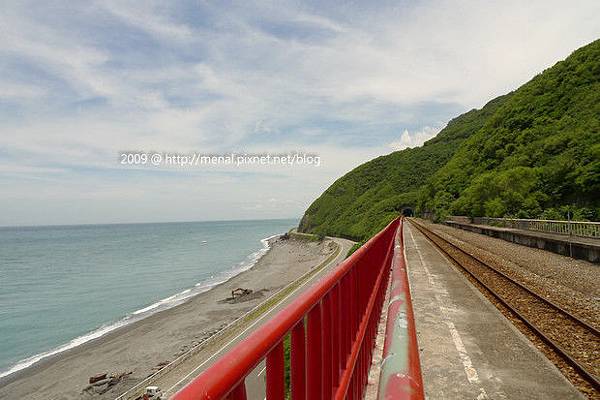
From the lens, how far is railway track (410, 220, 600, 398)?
6028 mm

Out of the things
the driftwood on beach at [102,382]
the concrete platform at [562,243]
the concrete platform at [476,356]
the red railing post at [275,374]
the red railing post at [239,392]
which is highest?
the red railing post at [239,392]

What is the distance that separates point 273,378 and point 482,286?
40.8 feet

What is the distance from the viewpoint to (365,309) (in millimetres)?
4930

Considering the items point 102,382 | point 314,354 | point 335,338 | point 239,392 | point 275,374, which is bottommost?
point 102,382

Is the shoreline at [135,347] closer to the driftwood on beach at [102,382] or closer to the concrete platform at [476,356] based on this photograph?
the driftwood on beach at [102,382]

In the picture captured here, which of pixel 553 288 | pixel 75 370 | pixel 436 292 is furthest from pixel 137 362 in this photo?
pixel 553 288

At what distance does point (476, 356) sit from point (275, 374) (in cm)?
590

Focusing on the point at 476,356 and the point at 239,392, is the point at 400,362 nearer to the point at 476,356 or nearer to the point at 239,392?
the point at 239,392

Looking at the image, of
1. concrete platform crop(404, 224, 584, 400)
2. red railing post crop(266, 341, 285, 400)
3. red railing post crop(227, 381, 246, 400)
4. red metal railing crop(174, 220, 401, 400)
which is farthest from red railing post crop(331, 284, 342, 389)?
concrete platform crop(404, 224, 584, 400)

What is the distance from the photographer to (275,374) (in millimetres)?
1460

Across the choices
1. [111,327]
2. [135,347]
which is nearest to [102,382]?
[135,347]

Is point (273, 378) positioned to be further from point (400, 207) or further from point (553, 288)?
point (400, 207)

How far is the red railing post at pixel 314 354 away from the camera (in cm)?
206

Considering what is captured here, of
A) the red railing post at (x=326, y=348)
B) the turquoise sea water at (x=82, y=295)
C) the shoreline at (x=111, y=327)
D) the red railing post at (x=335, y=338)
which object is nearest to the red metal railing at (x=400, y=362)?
the red railing post at (x=326, y=348)
